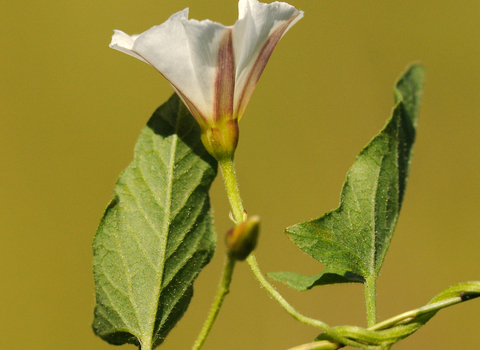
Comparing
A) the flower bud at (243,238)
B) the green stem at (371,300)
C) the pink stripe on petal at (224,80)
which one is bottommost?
the green stem at (371,300)

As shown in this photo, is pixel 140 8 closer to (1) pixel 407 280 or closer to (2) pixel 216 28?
(1) pixel 407 280

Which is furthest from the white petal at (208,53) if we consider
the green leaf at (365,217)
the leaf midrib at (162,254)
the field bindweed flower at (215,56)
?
the green leaf at (365,217)

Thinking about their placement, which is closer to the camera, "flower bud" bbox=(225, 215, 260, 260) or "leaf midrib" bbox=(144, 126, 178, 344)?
"flower bud" bbox=(225, 215, 260, 260)

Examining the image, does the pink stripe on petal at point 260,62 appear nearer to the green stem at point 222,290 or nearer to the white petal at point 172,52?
the white petal at point 172,52

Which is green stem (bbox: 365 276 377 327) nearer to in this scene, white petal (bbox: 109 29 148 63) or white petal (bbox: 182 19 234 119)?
white petal (bbox: 182 19 234 119)

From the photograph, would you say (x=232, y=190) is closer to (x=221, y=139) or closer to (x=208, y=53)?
(x=221, y=139)

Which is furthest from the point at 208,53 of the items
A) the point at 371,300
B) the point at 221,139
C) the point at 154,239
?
the point at 371,300

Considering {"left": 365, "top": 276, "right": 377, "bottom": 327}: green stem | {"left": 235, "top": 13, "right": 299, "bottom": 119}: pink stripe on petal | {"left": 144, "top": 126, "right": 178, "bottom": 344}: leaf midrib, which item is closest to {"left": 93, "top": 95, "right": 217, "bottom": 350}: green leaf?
{"left": 144, "top": 126, "right": 178, "bottom": 344}: leaf midrib
